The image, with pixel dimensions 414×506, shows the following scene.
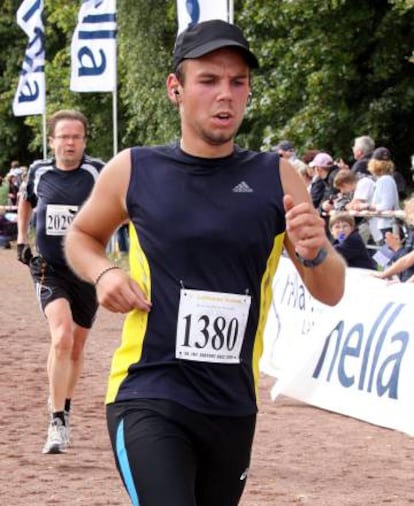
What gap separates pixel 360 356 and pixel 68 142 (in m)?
2.84

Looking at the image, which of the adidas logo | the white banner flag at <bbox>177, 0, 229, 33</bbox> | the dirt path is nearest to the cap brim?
the adidas logo

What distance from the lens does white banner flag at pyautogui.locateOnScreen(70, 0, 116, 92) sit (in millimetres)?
23344

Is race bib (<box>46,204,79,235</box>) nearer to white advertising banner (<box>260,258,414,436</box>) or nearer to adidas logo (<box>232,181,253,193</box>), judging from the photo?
white advertising banner (<box>260,258,414,436</box>)

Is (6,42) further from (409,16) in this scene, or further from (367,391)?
(367,391)

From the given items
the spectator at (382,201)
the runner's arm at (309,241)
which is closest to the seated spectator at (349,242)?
the spectator at (382,201)

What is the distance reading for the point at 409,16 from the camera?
2797 centimetres

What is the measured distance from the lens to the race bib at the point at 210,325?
175 inches

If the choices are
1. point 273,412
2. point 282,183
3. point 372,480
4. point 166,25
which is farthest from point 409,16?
point 282,183

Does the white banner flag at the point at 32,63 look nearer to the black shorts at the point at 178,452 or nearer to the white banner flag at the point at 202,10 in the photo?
the white banner flag at the point at 202,10

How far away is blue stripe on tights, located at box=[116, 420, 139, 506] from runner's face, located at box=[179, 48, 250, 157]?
0.93 m

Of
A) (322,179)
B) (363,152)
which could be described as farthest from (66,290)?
(363,152)

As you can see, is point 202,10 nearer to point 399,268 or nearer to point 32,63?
point 399,268

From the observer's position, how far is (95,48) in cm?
2339

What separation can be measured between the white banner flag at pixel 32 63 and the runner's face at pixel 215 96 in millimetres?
24720
